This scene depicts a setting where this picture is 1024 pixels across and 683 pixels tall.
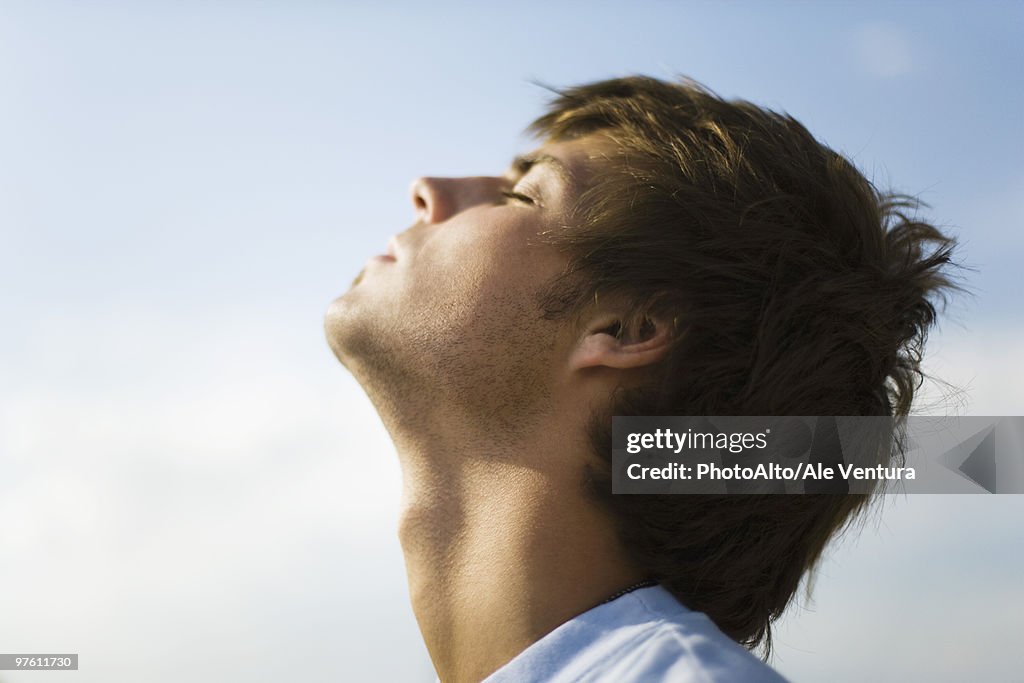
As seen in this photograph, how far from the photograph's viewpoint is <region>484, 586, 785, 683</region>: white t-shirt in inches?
89.7

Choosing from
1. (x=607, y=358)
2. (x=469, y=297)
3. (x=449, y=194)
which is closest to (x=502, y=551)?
(x=607, y=358)

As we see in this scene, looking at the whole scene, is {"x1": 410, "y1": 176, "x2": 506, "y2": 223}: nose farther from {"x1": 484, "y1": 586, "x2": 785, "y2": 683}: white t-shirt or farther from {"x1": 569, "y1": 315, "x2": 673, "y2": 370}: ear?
{"x1": 484, "y1": 586, "x2": 785, "y2": 683}: white t-shirt

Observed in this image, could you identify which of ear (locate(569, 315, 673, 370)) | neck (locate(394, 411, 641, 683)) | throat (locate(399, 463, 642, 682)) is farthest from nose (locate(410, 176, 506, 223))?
throat (locate(399, 463, 642, 682))

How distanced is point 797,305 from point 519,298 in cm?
96

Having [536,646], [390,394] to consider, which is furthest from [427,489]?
[536,646]

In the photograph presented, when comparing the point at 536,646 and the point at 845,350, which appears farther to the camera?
the point at 845,350

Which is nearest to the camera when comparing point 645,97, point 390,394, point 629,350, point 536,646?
point 536,646

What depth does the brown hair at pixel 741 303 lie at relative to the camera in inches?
117

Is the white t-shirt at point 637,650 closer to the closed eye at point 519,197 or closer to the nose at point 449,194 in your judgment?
the closed eye at point 519,197

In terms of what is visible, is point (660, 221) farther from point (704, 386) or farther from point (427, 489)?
point (427, 489)

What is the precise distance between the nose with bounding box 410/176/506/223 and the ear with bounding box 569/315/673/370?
0.68m

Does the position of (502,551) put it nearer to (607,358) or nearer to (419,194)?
(607,358)

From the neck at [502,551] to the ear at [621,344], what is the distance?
0.93 ft

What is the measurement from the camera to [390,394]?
3.19m
